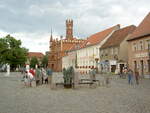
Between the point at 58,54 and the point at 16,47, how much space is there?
86.2 ft

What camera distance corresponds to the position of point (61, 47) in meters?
107

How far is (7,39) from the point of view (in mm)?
86188

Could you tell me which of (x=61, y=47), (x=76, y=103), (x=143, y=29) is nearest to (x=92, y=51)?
(x=143, y=29)

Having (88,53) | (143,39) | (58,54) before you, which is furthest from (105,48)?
(58,54)

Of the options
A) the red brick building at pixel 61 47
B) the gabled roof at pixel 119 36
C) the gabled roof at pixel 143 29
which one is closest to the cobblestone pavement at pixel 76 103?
the gabled roof at pixel 143 29

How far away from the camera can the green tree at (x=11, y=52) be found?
84.2 m

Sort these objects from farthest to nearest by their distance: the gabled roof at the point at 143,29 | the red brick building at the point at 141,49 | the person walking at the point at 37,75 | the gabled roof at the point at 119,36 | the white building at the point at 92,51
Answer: the white building at the point at 92,51, the gabled roof at the point at 119,36, the gabled roof at the point at 143,29, the red brick building at the point at 141,49, the person walking at the point at 37,75

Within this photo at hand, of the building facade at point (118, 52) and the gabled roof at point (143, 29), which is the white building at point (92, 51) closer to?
the building facade at point (118, 52)

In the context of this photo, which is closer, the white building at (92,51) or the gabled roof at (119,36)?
the gabled roof at (119,36)

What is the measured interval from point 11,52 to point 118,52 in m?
40.5

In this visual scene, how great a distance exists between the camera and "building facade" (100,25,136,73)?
54344 mm

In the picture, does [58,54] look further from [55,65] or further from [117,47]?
[117,47]

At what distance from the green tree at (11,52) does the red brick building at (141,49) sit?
4633cm

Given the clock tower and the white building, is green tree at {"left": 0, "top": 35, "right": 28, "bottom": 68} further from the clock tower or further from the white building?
the clock tower
